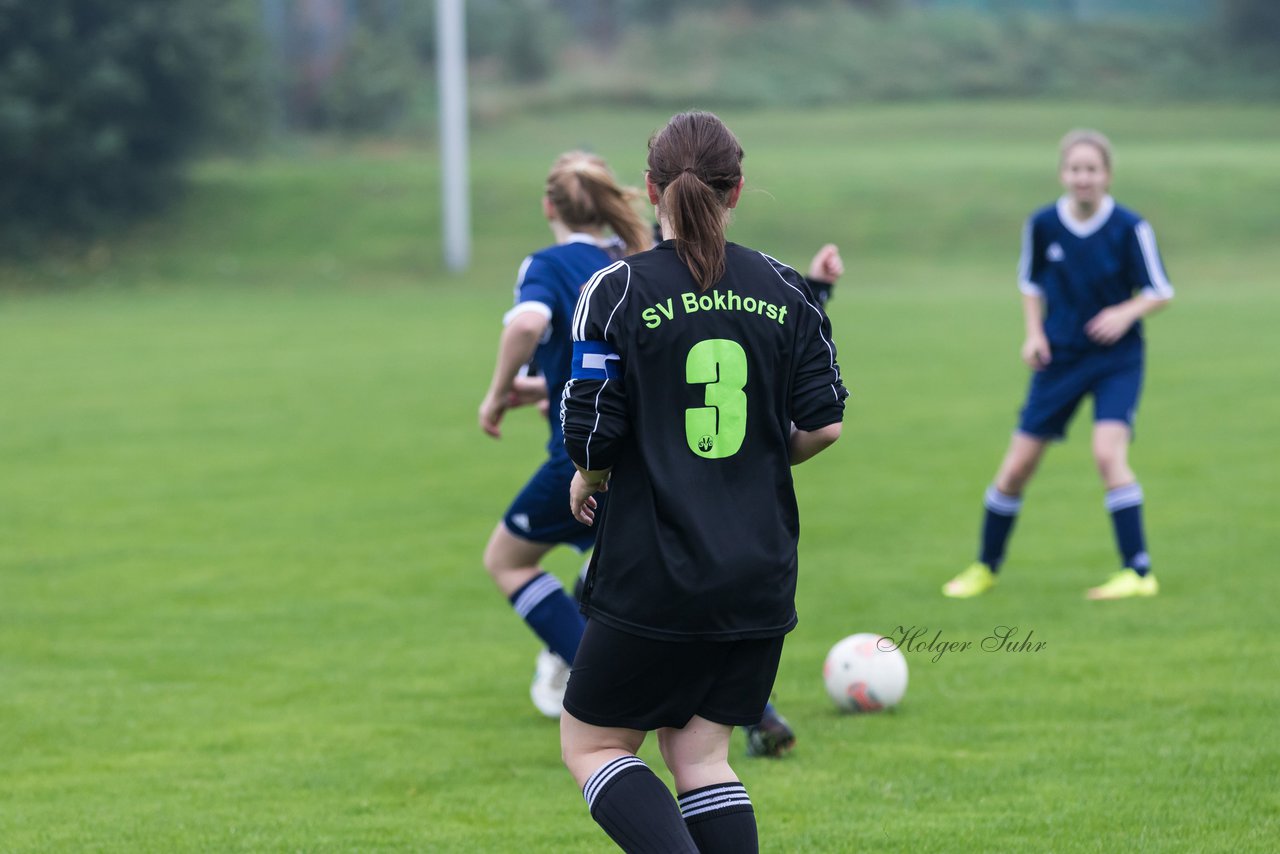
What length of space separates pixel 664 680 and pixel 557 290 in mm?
2079

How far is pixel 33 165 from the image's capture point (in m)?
34.3

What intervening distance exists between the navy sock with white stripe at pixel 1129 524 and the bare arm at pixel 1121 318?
709mm

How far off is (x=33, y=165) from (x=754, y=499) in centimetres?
3440

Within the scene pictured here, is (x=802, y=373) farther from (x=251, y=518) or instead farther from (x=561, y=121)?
(x=561, y=121)

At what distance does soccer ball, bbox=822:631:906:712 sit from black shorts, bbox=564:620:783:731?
230 cm

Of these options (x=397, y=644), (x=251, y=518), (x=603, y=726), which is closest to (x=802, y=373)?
(x=603, y=726)

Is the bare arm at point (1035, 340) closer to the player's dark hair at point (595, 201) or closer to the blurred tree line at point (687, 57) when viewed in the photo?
the player's dark hair at point (595, 201)

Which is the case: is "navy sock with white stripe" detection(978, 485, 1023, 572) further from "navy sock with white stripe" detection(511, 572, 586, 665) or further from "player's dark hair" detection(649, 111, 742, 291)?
"player's dark hair" detection(649, 111, 742, 291)

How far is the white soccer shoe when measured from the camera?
5676 millimetres

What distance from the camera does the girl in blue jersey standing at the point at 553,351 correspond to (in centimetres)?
499

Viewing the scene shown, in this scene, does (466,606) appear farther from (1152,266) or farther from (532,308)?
(1152,266)

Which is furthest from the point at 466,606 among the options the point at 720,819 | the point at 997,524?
the point at 720,819

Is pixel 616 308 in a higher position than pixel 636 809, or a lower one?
higher

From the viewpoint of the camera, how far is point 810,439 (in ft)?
10.7
